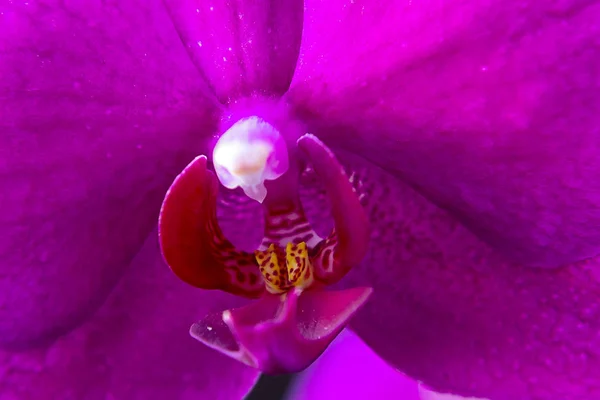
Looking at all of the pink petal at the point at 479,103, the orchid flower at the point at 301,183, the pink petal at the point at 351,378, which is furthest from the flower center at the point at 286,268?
the pink petal at the point at 351,378

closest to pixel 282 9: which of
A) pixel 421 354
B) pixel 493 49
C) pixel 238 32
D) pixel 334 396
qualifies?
pixel 238 32

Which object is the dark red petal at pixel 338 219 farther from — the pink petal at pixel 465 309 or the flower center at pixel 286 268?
the pink petal at pixel 465 309

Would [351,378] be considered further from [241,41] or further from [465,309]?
[241,41]

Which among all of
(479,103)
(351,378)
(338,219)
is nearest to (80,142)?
(338,219)

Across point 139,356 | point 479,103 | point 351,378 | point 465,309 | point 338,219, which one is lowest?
point 351,378

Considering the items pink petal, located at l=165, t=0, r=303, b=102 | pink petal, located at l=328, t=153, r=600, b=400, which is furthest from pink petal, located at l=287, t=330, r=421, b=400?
pink petal, located at l=165, t=0, r=303, b=102

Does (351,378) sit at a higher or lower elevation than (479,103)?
lower

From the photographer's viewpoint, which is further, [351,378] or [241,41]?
[351,378]

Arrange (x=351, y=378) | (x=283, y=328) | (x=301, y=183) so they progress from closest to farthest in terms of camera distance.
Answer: (x=283, y=328), (x=301, y=183), (x=351, y=378)
